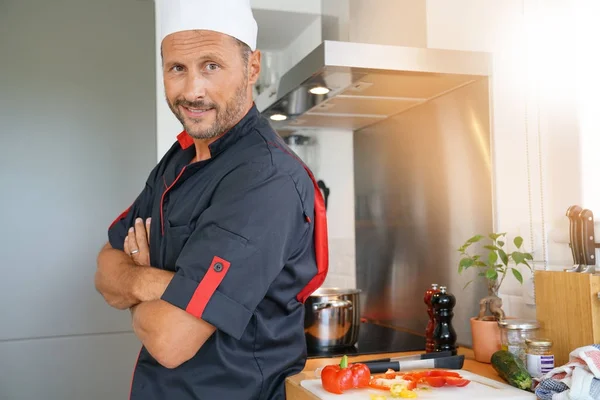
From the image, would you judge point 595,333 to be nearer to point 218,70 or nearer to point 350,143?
point 218,70

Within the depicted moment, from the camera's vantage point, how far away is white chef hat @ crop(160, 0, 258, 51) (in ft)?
4.36

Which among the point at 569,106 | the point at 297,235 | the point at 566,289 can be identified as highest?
the point at 569,106

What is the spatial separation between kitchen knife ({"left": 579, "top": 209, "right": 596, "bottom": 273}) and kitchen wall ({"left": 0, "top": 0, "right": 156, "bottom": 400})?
1519 millimetres

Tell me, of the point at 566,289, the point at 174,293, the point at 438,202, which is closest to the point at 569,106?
the point at 566,289

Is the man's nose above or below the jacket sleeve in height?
above

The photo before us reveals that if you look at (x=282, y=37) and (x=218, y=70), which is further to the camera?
(x=282, y=37)

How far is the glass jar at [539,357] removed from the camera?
1.19m

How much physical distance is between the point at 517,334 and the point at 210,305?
63cm

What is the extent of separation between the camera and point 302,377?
49.6 inches

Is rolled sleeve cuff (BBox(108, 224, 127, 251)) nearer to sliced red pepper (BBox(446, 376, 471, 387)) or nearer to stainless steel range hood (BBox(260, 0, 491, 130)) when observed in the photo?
stainless steel range hood (BBox(260, 0, 491, 130))

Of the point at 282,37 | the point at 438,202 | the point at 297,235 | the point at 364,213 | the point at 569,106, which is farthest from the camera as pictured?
the point at 282,37

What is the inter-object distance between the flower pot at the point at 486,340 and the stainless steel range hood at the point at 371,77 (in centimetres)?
64

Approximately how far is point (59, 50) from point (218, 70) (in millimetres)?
1178

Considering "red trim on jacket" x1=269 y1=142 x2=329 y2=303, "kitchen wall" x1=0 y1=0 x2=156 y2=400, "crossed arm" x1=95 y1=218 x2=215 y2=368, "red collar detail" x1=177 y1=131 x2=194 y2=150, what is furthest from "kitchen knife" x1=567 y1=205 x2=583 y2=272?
"kitchen wall" x1=0 y1=0 x2=156 y2=400
